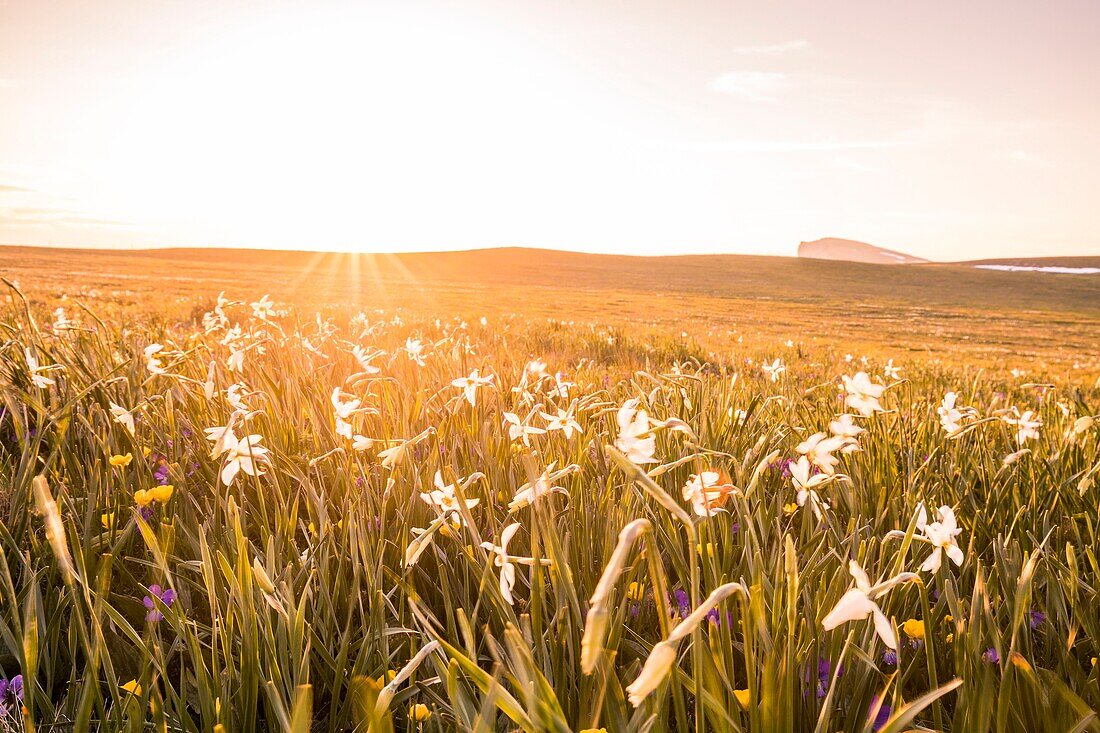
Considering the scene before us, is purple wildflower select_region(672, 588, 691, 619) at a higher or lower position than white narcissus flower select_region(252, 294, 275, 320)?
lower

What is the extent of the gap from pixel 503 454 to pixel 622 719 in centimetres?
185

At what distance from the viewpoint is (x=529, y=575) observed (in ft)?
6.88

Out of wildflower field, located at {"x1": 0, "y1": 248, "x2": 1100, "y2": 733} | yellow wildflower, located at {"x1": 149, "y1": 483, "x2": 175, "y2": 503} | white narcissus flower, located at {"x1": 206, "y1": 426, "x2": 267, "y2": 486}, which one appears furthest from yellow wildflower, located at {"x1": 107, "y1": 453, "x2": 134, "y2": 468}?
white narcissus flower, located at {"x1": 206, "y1": 426, "x2": 267, "y2": 486}

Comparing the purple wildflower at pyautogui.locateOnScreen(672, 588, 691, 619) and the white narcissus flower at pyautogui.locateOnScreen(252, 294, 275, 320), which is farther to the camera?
the white narcissus flower at pyautogui.locateOnScreen(252, 294, 275, 320)

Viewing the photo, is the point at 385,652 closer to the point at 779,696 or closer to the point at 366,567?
the point at 366,567

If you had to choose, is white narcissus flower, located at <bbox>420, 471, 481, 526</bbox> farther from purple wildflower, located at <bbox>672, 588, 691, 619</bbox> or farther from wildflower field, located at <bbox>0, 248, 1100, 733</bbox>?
purple wildflower, located at <bbox>672, 588, 691, 619</bbox>

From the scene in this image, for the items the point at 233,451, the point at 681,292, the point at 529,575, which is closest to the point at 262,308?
the point at 233,451

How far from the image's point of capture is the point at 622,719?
119 cm

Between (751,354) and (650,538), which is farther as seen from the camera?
(751,354)

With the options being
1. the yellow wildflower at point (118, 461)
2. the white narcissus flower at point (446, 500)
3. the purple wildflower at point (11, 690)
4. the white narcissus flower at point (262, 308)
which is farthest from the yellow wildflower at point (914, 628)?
the white narcissus flower at point (262, 308)

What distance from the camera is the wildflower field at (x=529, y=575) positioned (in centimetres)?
121

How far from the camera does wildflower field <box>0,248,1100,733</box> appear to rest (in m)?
1.21

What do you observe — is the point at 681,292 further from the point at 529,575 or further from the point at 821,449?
the point at 821,449

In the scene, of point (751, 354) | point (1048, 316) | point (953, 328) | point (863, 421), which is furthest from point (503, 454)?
point (1048, 316)
